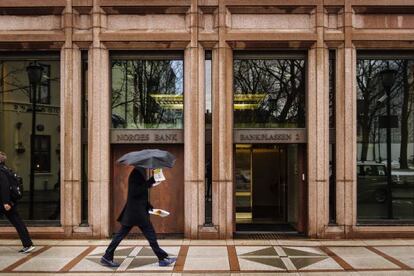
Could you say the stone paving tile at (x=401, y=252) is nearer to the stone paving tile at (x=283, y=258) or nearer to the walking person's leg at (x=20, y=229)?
the stone paving tile at (x=283, y=258)

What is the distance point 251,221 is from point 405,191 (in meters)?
4.07

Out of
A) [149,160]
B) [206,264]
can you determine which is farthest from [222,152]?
[149,160]

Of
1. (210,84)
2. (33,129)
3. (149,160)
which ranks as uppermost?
(210,84)

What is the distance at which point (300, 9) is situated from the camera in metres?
11.6

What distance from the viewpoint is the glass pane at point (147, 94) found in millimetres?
11914

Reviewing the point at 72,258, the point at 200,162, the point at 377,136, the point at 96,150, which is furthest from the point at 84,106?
the point at 377,136

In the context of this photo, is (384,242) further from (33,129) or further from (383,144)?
(33,129)

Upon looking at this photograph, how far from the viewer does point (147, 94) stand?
12.0m

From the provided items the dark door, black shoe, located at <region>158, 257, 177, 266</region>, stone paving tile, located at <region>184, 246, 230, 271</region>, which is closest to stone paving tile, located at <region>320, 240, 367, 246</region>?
stone paving tile, located at <region>184, 246, 230, 271</region>

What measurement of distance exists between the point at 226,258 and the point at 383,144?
Result: 505 cm

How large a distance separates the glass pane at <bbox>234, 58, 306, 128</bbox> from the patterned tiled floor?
283 centimetres

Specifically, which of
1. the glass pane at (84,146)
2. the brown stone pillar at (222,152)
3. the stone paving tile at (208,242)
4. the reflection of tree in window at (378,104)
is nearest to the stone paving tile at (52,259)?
the glass pane at (84,146)

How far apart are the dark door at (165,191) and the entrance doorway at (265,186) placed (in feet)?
6.45

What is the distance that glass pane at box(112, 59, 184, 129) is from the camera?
11.9 meters
